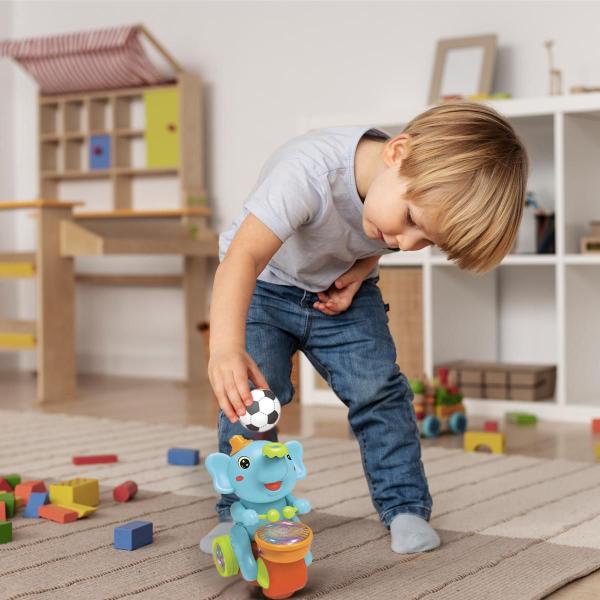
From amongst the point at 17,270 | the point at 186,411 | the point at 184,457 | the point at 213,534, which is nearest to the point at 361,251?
the point at 213,534

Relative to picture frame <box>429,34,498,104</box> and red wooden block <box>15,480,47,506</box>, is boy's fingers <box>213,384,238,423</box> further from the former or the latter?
picture frame <box>429,34,498,104</box>

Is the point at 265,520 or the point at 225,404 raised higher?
the point at 225,404

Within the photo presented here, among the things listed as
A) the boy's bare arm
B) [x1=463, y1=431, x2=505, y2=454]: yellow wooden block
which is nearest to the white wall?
[x1=463, y1=431, x2=505, y2=454]: yellow wooden block

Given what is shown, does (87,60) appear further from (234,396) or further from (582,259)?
(234,396)

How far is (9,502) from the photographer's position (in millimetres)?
1448

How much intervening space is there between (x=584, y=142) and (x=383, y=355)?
1.34 meters

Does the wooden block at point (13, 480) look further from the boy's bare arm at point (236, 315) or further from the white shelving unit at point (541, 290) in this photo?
the white shelving unit at point (541, 290)

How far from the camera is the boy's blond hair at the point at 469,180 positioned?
3.56 feet

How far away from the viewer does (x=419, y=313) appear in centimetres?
261

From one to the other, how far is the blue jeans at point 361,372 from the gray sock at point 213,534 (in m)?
0.04

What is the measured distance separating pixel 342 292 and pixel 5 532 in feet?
1.80

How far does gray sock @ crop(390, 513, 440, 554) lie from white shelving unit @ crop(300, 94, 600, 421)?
119cm

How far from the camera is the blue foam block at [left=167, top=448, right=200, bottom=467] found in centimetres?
182

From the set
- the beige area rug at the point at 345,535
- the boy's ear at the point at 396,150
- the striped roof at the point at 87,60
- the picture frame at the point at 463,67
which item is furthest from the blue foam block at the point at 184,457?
the striped roof at the point at 87,60
